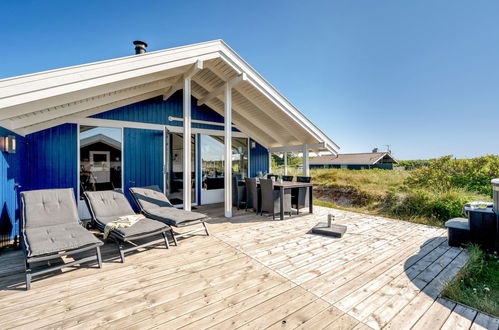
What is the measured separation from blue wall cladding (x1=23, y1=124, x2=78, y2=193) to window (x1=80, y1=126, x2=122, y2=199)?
180 millimetres

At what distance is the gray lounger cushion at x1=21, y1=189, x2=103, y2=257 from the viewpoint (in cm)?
266

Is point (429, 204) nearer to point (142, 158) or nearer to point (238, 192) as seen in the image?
point (238, 192)

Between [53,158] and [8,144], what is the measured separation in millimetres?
1839

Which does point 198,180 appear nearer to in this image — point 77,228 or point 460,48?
point 77,228

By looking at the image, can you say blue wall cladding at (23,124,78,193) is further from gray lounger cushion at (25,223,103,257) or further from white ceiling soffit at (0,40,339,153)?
gray lounger cushion at (25,223,103,257)

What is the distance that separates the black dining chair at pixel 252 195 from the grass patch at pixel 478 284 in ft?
13.9

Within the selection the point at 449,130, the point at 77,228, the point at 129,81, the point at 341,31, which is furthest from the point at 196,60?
the point at 449,130

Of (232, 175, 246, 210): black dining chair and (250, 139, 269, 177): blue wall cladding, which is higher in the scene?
(250, 139, 269, 177): blue wall cladding

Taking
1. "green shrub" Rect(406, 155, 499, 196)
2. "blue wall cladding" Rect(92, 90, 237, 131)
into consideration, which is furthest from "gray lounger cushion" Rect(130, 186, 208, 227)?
"green shrub" Rect(406, 155, 499, 196)

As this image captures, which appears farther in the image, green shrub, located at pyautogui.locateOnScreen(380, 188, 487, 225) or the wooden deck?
green shrub, located at pyautogui.locateOnScreen(380, 188, 487, 225)

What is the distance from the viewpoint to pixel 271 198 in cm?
562

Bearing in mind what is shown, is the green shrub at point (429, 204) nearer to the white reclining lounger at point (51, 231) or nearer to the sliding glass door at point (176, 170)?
the sliding glass door at point (176, 170)

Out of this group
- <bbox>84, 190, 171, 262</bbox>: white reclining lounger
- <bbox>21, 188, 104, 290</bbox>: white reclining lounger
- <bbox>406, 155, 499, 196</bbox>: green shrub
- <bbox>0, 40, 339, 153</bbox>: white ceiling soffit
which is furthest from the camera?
<bbox>406, 155, 499, 196</bbox>: green shrub

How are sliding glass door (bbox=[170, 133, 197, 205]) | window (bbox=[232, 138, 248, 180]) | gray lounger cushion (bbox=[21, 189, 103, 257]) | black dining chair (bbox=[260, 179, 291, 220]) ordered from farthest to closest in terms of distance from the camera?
window (bbox=[232, 138, 248, 180])
sliding glass door (bbox=[170, 133, 197, 205])
black dining chair (bbox=[260, 179, 291, 220])
gray lounger cushion (bbox=[21, 189, 103, 257])
